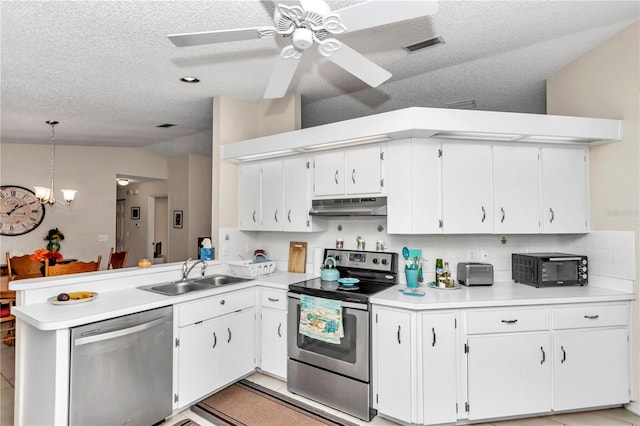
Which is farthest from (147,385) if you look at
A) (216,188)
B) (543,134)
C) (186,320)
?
(543,134)

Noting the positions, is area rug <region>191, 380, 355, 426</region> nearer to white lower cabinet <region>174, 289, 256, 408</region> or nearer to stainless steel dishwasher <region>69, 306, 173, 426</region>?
white lower cabinet <region>174, 289, 256, 408</region>

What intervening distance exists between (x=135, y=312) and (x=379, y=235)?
2.16 meters

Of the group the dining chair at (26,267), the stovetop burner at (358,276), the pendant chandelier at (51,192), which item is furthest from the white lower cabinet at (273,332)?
the pendant chandelier at (51,192)

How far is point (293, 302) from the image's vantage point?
2863 mm

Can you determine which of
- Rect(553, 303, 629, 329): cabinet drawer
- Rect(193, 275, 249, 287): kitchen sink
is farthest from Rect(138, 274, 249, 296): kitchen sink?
Rect(553, 303, 629, 329): cabinet drawer

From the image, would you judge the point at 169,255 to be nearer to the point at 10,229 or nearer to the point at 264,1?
the point at 10,229

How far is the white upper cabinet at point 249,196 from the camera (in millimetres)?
3607

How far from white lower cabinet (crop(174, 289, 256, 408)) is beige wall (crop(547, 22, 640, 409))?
3.10 metres

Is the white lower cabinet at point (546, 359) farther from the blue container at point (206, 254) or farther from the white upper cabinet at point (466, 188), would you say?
the blue container at point (206, 254)

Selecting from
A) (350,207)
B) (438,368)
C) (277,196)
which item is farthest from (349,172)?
(438,368)

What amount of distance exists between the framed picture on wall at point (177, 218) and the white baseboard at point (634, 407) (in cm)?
652

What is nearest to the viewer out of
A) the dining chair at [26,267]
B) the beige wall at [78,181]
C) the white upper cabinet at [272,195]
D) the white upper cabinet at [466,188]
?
the white upper cabinet at [466,188]

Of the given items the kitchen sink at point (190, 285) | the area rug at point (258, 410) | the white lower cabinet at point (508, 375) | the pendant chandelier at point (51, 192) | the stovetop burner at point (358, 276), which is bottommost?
the area rug at point (258, 410)

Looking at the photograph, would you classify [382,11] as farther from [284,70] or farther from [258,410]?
[258,410]
